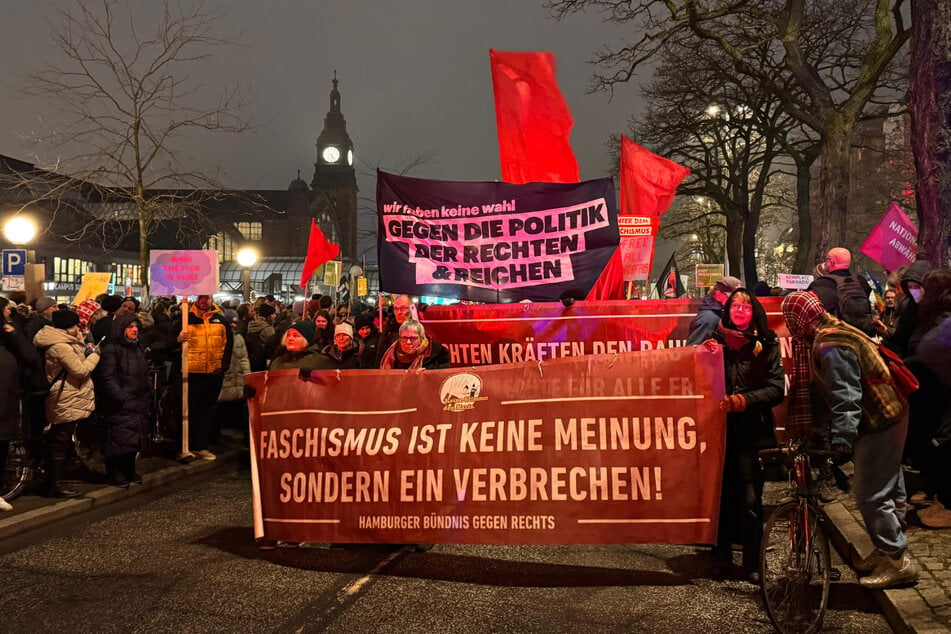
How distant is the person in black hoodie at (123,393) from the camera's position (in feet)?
27.2

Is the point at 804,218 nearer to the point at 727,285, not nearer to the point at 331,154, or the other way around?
the point at 727,285

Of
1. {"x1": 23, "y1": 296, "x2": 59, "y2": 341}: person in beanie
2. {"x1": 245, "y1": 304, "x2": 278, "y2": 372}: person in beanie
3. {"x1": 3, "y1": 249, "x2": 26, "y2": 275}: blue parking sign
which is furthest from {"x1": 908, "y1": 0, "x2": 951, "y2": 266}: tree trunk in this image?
{"x1": 3, "y1": 249, "x2": 26, "y2": 275}: blue parking sign

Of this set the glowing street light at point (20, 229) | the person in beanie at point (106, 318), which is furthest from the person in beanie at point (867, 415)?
the glowing street light at point (20, 229)

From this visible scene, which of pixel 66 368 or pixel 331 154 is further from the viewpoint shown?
pixel 331 154

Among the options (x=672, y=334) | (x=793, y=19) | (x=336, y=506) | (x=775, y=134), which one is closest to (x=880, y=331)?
(x=672, y=334)

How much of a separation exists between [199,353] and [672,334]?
5.65 m

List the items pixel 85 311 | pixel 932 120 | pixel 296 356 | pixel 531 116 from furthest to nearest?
1. pixel 531 116
2. pixel 932 120
3. pixel 85 311
4. pixel 296 356

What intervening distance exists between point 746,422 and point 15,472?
21.4 feet

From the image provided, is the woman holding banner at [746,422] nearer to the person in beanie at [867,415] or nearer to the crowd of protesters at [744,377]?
the crowd of protesters at [744,377]

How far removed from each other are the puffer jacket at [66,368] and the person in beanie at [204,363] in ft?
7.03

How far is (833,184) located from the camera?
2030cm

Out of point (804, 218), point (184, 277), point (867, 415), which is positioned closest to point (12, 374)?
point (184, 277)

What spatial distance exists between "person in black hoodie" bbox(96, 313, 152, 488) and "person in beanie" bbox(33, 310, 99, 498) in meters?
0.18

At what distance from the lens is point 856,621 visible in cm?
487
